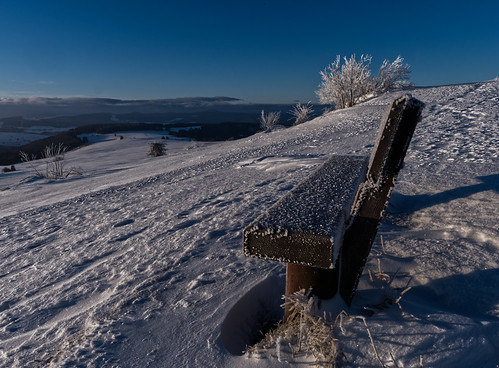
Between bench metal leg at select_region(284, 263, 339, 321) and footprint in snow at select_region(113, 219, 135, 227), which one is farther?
footprint in snow at select_region(113, 219, 135, 227)

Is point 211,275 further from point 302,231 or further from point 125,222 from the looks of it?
point 125,222

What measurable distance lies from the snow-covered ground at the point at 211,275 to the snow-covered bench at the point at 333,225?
205 mm

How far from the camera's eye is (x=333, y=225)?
44.0 inches

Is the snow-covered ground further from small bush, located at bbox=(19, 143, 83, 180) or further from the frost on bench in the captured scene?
small bush, located at bbox=(19, 143, 83, 180)

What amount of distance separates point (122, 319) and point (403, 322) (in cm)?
127

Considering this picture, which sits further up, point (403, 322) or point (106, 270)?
point (403, 322)

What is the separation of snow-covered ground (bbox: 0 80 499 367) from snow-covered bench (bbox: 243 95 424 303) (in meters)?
0.21

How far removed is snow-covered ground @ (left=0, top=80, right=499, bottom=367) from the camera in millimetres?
1192

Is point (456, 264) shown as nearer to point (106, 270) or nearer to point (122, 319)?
point (122, 319)

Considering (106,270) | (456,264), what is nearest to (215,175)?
(106,270)

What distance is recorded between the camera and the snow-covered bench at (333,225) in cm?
108

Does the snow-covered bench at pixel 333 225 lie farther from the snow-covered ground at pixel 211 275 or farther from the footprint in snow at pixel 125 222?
the footprint in snow at pixel 125 222

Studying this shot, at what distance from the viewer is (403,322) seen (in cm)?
119

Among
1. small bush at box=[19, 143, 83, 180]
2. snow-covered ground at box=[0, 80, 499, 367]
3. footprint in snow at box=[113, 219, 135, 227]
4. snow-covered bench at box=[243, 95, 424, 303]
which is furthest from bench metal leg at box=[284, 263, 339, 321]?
small bush at box=[19, 143, 83, 180]
